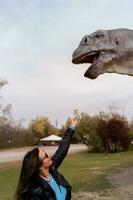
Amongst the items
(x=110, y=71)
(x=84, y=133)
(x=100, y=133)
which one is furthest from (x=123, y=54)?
(x=84, y=133)

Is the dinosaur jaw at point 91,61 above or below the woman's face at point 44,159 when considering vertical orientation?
above

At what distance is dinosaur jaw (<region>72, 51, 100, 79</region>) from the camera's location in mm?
7895

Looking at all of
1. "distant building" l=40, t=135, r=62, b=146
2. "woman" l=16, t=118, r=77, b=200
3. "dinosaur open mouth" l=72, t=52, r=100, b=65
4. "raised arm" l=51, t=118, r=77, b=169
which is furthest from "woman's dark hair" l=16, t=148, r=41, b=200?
"distant building" l=40, t=135, r=62, b=146

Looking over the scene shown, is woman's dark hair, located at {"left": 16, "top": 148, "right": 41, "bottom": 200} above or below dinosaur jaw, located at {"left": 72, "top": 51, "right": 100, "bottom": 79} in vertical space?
below

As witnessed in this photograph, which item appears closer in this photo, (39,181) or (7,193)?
(39,181)

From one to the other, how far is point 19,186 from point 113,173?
15589 millimetres

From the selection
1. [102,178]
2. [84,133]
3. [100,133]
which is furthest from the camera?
[84,133]

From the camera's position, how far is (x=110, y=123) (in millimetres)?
41594

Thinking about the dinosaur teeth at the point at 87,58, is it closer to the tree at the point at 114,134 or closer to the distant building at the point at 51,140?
the tree at the point at 114,134

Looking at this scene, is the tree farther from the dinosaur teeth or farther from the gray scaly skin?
the dinosaur teeth

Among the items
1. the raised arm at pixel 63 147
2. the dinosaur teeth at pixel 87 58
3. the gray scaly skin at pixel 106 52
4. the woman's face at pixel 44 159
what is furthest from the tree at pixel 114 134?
the woman's face at pixel 44 159

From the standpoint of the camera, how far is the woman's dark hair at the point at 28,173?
5605mm

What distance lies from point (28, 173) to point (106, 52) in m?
3.12

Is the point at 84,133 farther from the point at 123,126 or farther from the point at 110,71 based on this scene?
the point at 110,71
